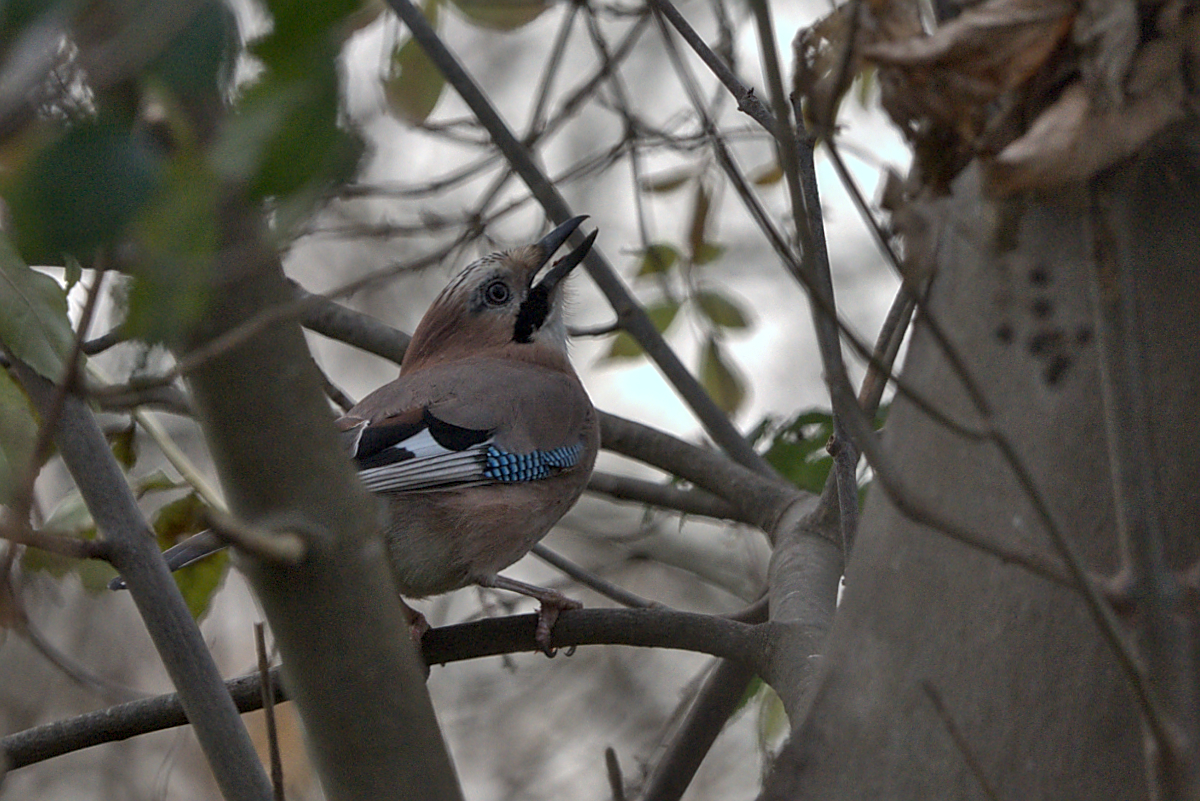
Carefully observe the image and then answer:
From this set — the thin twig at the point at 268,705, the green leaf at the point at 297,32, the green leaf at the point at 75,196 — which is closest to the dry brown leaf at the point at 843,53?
the green leaf at the point at 297,32

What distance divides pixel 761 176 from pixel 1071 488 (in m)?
Answer: 2.41

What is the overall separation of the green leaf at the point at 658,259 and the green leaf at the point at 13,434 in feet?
6.49

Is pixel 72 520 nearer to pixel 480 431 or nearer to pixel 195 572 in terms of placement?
pixel 195 572

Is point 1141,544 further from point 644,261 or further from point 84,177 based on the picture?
point 644,261

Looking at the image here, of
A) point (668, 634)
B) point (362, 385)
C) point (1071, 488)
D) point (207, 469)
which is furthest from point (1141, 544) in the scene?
point (362, 385)

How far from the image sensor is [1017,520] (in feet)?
3.72

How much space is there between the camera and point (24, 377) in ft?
5.57

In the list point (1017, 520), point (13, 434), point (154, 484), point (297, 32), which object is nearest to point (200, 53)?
point (297, 32)

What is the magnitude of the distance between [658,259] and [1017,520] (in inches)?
93.4

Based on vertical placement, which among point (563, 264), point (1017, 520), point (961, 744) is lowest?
point (961, 744)

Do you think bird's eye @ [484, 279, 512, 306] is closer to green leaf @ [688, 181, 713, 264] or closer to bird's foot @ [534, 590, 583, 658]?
green leaf @ [688, 181, 713, 264]

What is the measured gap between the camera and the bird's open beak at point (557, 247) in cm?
323

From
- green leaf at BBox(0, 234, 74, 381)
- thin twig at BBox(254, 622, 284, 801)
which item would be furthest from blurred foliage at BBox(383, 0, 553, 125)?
thin twig at BBox(254, 622, 284, 801)

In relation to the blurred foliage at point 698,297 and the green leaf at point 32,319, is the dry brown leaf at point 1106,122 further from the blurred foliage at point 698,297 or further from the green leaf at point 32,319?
the blurred foliage at point 698,297
